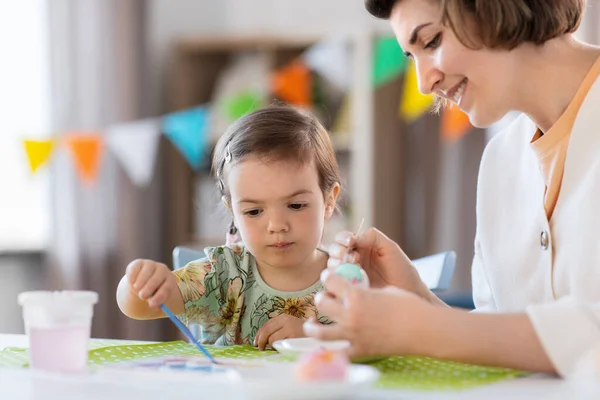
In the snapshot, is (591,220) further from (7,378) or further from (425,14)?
(7,378)

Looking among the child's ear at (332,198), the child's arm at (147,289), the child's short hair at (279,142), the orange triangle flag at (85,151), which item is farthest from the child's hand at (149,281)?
the orange triangle flag at (85,151)

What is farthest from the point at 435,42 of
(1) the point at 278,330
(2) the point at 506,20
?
(1) the point at 278,330

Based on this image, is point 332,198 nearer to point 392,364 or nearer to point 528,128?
point 528,128

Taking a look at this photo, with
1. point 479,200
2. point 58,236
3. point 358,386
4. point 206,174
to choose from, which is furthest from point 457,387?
point 206,174

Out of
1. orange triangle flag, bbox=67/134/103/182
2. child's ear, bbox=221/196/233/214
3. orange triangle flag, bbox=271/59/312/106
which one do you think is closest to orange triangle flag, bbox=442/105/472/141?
orange triangle flag, bbox=271/59/312/106

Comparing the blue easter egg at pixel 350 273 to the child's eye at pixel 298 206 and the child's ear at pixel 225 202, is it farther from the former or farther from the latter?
the child's ear at pixel 225 202

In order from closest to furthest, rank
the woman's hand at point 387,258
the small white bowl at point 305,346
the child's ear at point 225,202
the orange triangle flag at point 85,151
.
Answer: the small white bowl at point 305,346 < the woman's hand at point 387,258 < the child's ear at point 225,202 < the orange triangle flag at point 85,151

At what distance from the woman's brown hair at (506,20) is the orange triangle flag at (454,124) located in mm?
2121

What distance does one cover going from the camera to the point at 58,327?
1040mm

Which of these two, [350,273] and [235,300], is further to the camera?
[235,300]

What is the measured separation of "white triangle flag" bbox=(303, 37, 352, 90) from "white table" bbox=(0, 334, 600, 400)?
268cm

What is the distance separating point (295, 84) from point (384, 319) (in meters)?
2.70

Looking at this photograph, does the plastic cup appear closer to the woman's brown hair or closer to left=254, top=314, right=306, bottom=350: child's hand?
left=254, top=314, right=306, bottom=350: child's hand

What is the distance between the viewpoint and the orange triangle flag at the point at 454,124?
3.46 m
